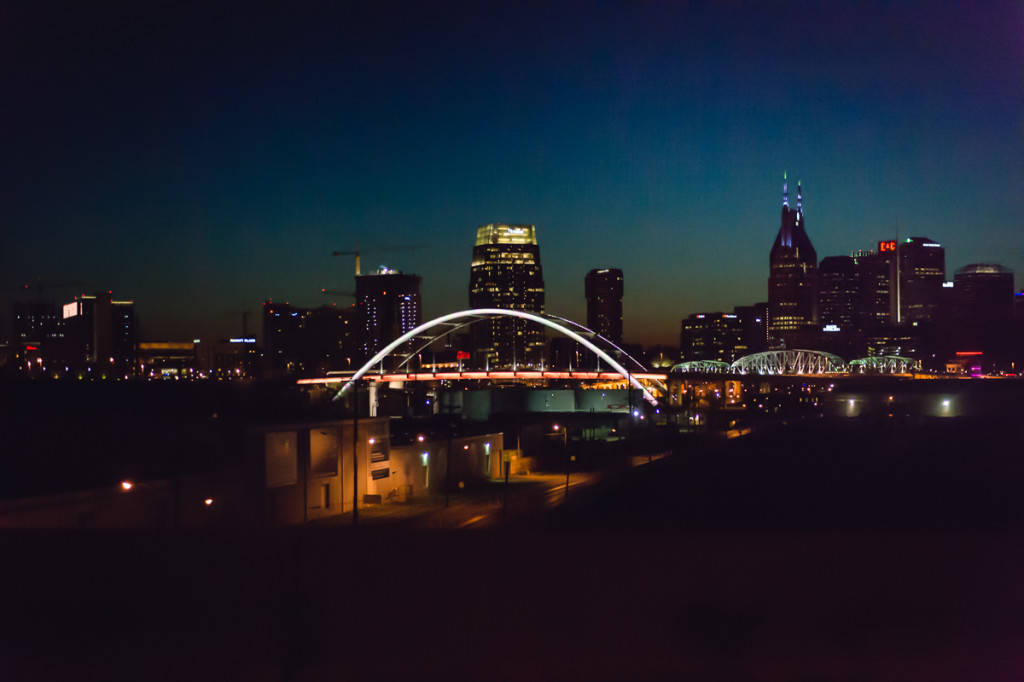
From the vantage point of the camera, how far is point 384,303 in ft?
493

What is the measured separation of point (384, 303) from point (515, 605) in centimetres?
14800

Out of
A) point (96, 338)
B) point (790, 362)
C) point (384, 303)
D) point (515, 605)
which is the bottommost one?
point (515, 605)

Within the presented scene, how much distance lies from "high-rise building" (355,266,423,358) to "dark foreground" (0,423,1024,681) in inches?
5512

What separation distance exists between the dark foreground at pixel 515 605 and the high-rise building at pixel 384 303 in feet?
459

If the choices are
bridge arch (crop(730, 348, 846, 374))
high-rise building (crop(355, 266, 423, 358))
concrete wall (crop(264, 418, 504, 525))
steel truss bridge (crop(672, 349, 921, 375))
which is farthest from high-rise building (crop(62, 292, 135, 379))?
bridge arch (crop(730, 348, 846, 374))

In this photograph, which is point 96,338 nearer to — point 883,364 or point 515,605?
point 515,605

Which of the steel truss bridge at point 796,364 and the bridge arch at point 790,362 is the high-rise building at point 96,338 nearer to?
the steel truss bridge at point 796,364

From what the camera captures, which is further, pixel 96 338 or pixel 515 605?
pixel 96 338

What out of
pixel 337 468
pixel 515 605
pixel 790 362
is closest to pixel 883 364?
pixel 790 362

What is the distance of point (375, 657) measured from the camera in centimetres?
458

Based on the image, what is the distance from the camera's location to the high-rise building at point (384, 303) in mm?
146500

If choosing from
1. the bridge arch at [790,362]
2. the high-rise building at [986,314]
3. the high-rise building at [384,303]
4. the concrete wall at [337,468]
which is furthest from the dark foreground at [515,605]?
the high-rise building at [384,303]

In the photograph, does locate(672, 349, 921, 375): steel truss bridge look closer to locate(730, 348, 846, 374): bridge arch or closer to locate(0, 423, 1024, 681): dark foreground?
locate(730, 348, 846, 374): bridge arch

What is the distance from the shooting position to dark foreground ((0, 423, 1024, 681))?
14.6 feet
